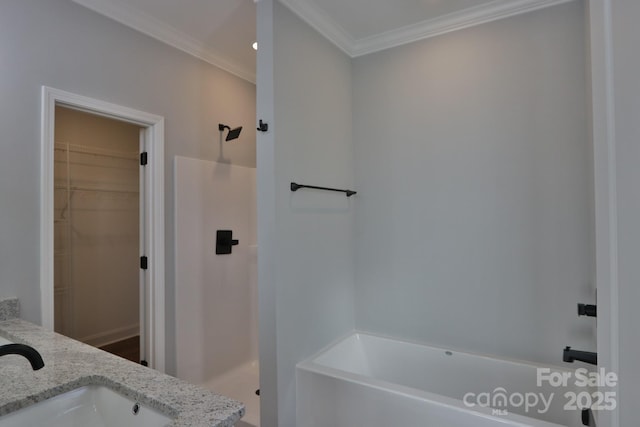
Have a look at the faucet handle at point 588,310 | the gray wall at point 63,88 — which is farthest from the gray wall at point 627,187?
the gray wall at point 63,88

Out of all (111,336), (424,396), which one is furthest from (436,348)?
(111,336)

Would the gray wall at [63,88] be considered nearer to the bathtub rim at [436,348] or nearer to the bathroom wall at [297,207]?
the bathroom wall at [297,207]

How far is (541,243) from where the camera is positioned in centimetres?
197

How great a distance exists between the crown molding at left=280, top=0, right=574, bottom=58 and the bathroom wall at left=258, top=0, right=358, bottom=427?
0.07 metres

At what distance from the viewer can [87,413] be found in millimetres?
968

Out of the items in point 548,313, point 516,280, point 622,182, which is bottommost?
point 548,313

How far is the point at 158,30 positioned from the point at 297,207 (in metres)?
1.58

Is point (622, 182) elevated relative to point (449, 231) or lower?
elevated

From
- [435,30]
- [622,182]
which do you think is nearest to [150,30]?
[435,30]

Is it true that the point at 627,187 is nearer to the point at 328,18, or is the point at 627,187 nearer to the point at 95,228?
the point at 328,18

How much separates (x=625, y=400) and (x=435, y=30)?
7.33ft

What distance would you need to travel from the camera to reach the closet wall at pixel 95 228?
11.4 ft

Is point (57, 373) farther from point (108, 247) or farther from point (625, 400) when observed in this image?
point (108, 247)

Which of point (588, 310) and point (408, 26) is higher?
point (408, 26)
